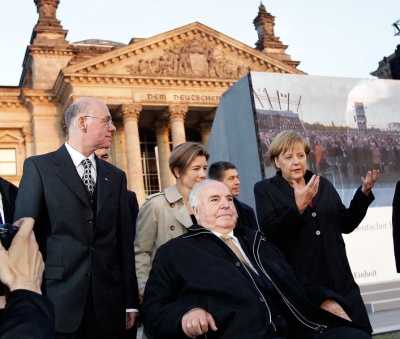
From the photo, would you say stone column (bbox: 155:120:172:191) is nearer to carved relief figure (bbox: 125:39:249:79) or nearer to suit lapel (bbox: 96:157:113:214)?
carved relief figure (bbox: 125:39:249:79)

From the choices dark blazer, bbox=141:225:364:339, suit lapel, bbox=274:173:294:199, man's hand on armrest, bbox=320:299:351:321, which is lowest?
man's hand on armrest, bbox=320:299:351:321

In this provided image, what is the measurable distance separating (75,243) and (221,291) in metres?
1.12

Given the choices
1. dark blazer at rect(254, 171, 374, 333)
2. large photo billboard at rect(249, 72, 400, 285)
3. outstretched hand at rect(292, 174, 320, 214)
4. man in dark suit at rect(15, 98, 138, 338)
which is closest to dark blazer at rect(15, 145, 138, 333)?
man in dark suit at rect(15, 98, 138, 338)

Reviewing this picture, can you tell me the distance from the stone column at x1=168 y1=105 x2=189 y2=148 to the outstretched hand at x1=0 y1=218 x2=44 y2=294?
28.9 meters

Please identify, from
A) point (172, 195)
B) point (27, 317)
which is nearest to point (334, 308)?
point (172, 195)

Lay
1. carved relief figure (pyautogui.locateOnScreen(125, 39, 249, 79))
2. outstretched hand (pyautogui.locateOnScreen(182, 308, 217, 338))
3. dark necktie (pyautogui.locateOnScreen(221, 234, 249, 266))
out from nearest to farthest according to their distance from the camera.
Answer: outstretched hand (pyautogui.locateOnScreen(182, 308, 217, 338))
dark necktie (pyautogui.locateOnScreen(221, 234, 249, 266))
carved relief figure (pyautogui.locateOnScreen(125, 39, 249, 79))

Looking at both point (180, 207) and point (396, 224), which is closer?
point (180, 207)

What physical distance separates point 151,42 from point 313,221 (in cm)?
3055

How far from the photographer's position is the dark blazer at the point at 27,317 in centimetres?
167

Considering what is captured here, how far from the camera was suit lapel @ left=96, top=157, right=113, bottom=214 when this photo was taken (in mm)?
3756

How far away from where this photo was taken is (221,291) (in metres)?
3.31

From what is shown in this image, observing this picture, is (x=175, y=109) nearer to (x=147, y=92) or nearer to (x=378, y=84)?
(x=147, y=92)

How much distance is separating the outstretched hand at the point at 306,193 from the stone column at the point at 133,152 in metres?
25.6

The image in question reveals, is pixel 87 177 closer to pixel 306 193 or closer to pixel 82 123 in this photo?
pixel 82 123
